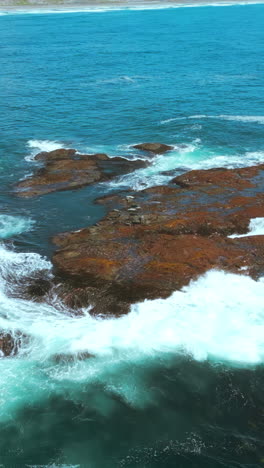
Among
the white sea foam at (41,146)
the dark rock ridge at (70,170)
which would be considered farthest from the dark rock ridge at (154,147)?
the white sea foam at (41,146)

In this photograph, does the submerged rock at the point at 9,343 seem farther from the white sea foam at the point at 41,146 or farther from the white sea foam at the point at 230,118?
the white sea foam at the point at 230,118

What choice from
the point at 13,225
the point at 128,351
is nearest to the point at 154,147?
the point at 13,225

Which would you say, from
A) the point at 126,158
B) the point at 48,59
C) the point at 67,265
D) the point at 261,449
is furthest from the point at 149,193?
the point at 48,59

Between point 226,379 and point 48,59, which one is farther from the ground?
point 48,59

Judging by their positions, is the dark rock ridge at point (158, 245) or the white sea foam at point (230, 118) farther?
the white sea foam at point (230, 118)

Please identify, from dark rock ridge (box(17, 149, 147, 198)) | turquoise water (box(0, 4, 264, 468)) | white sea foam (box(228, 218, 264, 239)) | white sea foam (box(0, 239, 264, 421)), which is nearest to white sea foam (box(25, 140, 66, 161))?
turquoise water (box(0, 4, 264, 468))

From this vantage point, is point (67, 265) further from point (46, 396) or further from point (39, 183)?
point (39, 183)
